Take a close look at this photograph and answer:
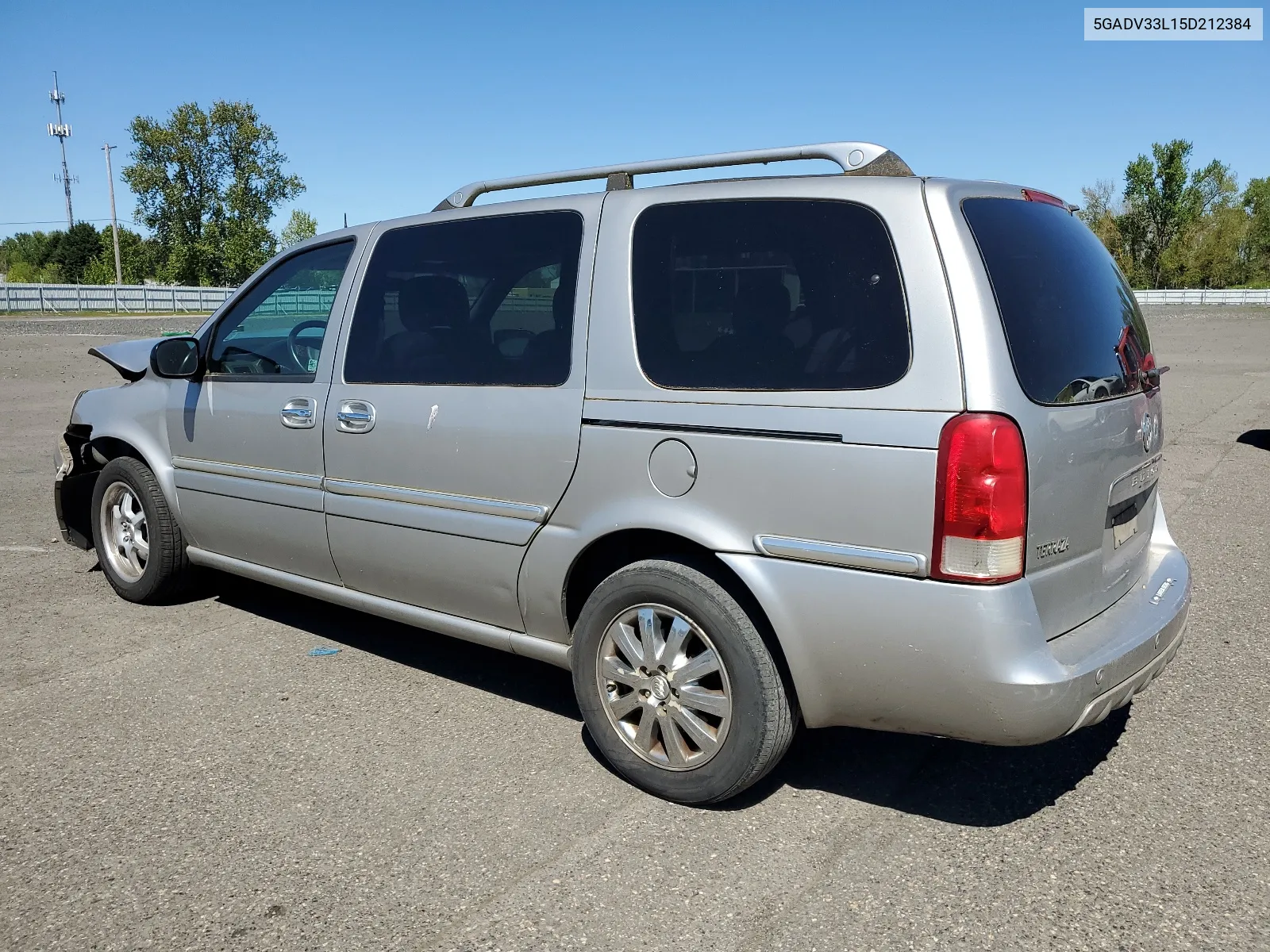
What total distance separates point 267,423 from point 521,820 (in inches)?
87.6

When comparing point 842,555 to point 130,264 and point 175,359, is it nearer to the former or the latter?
point 175,359

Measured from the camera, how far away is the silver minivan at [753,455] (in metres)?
2.83

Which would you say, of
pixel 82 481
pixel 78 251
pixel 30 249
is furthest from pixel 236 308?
pixel 30 249

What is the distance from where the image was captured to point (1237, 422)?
12.7m

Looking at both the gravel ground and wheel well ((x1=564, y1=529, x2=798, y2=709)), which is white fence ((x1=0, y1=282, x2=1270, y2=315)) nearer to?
the gravel ground

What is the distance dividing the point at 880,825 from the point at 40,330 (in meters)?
37.1

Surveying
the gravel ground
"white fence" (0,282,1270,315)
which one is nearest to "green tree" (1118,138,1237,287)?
"white fence" (0,282,1270,315)

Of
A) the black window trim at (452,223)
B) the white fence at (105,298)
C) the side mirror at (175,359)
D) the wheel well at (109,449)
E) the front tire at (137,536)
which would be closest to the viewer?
the black window trim at (452,223)

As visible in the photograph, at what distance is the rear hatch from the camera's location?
289 cm

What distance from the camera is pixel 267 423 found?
4.60 metres

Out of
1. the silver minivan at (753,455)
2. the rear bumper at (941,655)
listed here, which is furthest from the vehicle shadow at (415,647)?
the rear bumper at (941,655)

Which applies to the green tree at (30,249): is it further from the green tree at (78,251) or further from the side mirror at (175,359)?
the side mirror at (175,359)

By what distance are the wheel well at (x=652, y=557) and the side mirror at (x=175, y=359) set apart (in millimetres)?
2397

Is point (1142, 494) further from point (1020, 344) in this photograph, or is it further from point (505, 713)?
point (505, 713)
